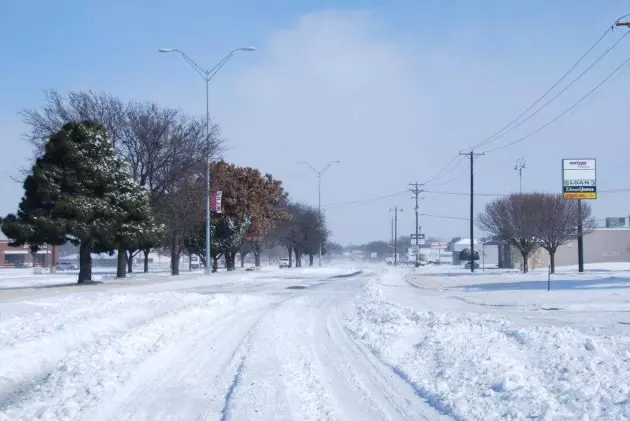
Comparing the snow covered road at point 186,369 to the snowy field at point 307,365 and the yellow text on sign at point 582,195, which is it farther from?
the yellow text on sign at point 582,195

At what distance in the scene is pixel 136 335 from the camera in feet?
50.4

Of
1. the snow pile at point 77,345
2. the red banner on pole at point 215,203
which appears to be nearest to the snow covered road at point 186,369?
the snow pile at point 77,345

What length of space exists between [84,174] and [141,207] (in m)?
3.72

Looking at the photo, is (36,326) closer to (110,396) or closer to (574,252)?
(110,396)

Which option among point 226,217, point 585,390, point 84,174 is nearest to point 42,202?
point 84,174

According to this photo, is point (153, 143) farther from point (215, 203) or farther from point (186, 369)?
point (186, 369)

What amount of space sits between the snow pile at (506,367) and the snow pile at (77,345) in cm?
439

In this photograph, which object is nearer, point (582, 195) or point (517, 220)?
point (582, 195)

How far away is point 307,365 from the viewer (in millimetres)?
12266

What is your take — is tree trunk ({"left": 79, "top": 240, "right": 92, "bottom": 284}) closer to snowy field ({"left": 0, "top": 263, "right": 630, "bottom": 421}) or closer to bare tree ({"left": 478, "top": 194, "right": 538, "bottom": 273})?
snowy field ({"left": 0, "top": 263, "right": 630, "bottom": 421})

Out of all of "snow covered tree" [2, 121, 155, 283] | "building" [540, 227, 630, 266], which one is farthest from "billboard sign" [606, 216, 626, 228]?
"snow covered tree" [2, 121, 155, 283]

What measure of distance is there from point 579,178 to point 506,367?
154 ft

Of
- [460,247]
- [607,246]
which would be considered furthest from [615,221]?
[460,247]

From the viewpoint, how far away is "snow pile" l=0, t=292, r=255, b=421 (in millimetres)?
9688
